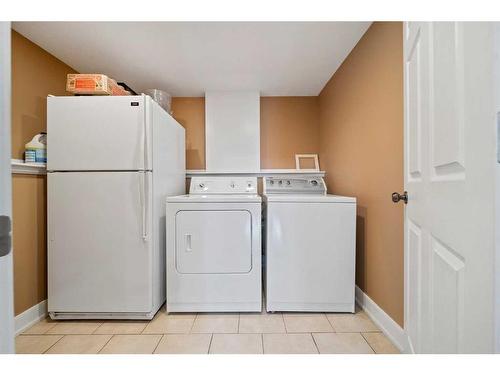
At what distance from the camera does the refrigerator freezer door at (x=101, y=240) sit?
1.75 meters

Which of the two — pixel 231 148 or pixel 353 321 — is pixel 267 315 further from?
pixel 231 148

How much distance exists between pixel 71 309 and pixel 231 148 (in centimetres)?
214

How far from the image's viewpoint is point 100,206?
68.9 inches

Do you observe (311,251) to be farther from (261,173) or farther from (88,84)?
(88,84)

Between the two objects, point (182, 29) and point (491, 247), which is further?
point (182, 29)

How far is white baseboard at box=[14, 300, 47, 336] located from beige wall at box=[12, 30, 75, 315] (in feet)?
0.11

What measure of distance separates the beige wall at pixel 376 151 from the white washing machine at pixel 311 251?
7.0 inches

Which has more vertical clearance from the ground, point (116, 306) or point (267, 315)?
point (116, 306)

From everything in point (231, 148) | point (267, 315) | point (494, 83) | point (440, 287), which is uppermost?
point (231, 148)

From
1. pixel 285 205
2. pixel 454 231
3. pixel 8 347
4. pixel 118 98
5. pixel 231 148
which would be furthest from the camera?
pixel 231 148

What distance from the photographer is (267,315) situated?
6.13 ft

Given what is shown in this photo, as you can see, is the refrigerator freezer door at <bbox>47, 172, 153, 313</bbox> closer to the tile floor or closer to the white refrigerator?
the white refrigerator

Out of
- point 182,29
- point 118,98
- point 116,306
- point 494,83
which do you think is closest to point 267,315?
point 116,306

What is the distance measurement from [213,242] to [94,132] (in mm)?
1197
